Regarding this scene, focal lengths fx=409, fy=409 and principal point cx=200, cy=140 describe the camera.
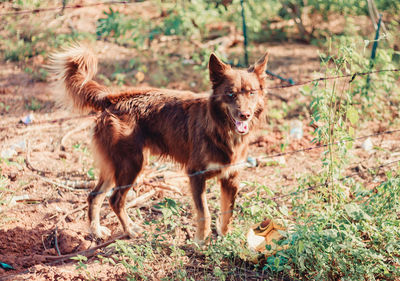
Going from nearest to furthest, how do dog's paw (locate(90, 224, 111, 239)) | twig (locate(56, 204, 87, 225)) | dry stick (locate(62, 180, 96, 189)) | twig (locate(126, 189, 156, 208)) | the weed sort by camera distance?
1. dog's paw (locate(90, 224, 111, 239))
2. twig (locate(56, 204, 87, 225))
3. twig (locate(126, 189, 156, 208))
4. dry stick (locate(62, 180, 96, 189))
5. the weed

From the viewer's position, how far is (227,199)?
463 centimetres

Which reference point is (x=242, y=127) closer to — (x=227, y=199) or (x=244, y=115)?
(x=244, y=115)

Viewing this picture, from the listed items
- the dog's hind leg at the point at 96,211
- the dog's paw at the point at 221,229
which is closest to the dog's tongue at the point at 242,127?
the dog's paw at the point at 221,229

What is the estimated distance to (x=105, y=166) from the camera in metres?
4.69

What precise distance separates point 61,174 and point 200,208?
240 centimetres

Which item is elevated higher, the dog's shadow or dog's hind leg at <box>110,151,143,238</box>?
dog's hind leg at <box>110,151,143,238</box>

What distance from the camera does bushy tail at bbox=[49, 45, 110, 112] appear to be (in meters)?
4.64

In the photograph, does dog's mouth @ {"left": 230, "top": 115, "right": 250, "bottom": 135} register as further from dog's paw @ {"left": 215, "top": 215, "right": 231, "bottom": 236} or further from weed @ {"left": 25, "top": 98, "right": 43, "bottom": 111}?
weed @ {"left": 25, "top": 98, "right": 43, "bottom": 111}

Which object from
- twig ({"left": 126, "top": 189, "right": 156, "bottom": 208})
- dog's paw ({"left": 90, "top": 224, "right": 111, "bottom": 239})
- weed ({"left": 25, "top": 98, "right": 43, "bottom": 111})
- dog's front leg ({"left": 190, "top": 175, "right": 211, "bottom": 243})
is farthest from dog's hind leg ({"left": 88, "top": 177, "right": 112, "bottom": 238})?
weed ({"left": 25, "top": 98, "right": 43, "bottom": 111})

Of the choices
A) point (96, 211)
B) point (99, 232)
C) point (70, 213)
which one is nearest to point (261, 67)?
point (96, 211)

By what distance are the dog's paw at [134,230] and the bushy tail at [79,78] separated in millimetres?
1411

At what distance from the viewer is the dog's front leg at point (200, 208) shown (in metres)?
4.40

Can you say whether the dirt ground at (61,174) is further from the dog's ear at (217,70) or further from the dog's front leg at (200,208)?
the dog's ear at (217,70)

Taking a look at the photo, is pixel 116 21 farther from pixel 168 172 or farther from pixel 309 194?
pixel 309 194
